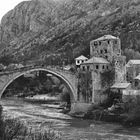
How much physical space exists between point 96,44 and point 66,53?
89.1 metres

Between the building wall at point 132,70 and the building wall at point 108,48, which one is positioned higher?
the building wall at point 108,48

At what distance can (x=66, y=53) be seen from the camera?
498ft

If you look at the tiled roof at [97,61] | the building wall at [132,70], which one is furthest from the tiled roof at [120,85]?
the building wall at [132,70]

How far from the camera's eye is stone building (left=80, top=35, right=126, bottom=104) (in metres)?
57.7

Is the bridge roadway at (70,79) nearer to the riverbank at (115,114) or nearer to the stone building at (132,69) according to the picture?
the riverbank at (115,114)

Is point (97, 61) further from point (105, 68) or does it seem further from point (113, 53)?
point (113, 53)

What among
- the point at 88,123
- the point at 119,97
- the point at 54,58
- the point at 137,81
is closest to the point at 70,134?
the point at 88,123

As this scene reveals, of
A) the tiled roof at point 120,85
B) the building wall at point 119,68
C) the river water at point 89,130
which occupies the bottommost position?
the river water at point 89,130

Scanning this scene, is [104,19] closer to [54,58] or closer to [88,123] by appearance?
[54,58]

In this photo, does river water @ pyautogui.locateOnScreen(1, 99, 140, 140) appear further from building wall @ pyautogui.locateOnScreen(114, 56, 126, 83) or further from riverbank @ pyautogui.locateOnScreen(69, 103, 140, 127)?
building wall @ pyautogui.locateOnScreen(114, 56, 126, 83)

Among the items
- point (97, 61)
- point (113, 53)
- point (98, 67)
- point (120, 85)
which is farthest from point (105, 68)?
point (120, 85)

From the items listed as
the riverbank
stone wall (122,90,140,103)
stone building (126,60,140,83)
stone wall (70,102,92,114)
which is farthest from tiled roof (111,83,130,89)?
stone building (126,60,140,83)

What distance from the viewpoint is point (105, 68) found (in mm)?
58594

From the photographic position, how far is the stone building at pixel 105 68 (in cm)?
5766
